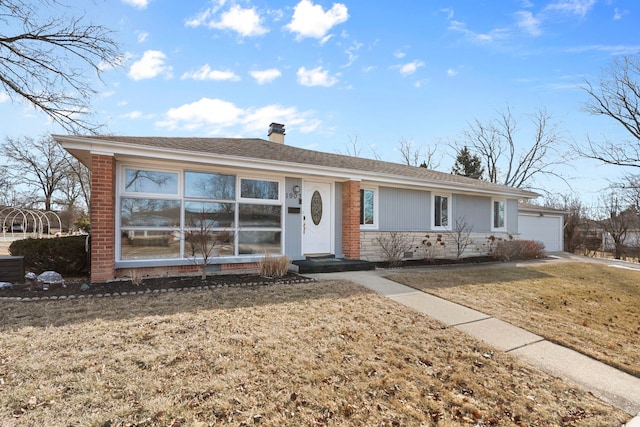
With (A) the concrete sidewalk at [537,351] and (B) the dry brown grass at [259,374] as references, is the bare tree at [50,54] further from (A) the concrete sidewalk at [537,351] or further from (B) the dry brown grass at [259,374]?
(A) the concrete sidewalk at [537,351]

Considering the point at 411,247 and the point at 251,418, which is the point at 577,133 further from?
the point at 251,418

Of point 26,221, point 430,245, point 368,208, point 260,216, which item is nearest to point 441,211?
point 430,245

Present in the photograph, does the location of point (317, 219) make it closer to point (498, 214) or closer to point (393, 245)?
point (393, 245)

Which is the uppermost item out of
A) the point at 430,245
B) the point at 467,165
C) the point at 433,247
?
the point at 467,165

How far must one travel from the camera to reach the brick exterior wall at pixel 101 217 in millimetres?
6254

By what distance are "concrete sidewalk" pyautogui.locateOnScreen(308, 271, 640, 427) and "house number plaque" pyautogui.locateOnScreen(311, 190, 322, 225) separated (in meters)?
3.67

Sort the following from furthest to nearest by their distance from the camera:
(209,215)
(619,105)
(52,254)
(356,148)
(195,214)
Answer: (356,148)
(619,105)
(209,215)
(195,214)
(52,254)

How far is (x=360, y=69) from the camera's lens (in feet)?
42.8

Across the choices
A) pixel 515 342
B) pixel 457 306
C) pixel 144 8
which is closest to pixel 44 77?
pixel 144 8

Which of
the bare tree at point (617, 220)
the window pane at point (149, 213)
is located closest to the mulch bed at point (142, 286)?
the window pane at point (149, 213)

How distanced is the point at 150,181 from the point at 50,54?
369 inches

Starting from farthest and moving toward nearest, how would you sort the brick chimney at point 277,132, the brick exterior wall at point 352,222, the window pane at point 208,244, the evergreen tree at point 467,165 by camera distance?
1. the evergreen tree at point 467,165
2. the brick chimney at point 277,132
3. the brick exterior wall at point 352,222
4. the window pane at point 208,244

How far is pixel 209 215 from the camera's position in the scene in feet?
25.4

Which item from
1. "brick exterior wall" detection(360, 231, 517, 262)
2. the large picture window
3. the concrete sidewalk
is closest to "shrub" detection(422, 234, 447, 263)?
"brick exterior wall" detection(360, 231, 517, 262)
